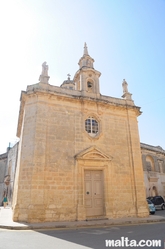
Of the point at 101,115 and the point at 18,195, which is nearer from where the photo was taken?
the point at 18,195

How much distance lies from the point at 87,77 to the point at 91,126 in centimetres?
404

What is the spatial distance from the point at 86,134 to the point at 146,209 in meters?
6.08

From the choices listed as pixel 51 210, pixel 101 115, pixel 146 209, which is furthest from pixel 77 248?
pixel 101 115

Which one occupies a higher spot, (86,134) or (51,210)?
Result: (86,134)

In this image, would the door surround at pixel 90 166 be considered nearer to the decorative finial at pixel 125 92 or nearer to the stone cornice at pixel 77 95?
the stone cornice at pixel 77 95

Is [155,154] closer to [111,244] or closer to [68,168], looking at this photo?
[68,168]

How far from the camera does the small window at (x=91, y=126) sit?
1219 centimetres

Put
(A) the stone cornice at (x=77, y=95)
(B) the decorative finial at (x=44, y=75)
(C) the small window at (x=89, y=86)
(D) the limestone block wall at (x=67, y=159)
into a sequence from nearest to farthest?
(D) the limestone block wall at (x=67, y=159), (A) the stone cornice at (x=77, y=95), (B) the decorative finial at (x=44, y=75), (C) the small window at (x=89, y=86)

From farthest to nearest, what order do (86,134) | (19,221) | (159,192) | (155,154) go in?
(155,154) → (159,192) → (86,134) → (19,221)

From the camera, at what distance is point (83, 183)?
34.7ft

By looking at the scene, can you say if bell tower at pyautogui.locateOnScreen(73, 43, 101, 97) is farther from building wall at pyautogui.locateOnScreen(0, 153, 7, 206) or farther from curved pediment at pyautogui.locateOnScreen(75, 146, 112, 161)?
building wall at pyautogui.locateOnScreen(0, 153, 7, 206)

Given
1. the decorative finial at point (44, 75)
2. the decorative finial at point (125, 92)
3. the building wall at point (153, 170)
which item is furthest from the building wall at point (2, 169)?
the decorative finial at point (125, 92)

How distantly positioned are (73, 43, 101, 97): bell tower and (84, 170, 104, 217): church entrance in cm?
561

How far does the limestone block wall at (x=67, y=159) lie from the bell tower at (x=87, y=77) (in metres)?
1.32
